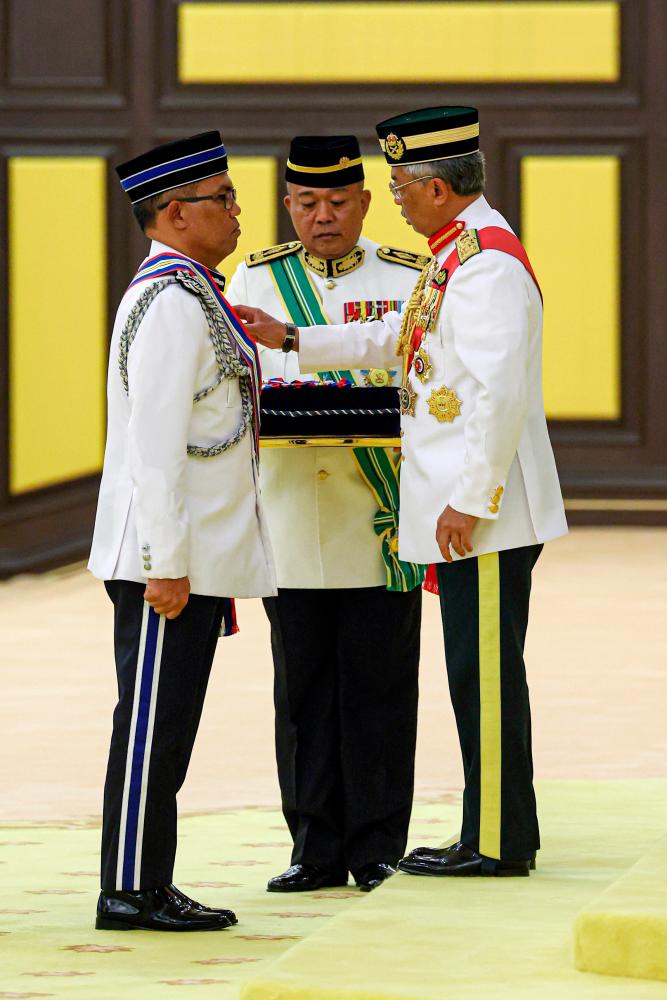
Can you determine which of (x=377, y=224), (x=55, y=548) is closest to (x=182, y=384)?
(x=55, y=548)

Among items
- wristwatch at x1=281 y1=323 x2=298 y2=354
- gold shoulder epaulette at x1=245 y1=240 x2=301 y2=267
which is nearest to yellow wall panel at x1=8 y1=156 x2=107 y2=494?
gold shoulder epaulette at x1=245 y1=240 x2=301 y2=267

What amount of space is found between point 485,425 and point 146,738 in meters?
0.63

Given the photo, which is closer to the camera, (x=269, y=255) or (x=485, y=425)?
(x=485, y=425)

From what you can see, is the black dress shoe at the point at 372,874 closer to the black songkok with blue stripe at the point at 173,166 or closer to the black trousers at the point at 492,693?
the black trousers at the point at 492,693

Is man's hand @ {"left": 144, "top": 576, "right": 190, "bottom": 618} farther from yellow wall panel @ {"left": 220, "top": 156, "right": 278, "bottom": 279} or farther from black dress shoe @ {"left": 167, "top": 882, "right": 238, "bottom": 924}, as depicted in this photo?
yellow wall panel @ {"left": 220, "top": 156, "right": 278, "bottom": 279}

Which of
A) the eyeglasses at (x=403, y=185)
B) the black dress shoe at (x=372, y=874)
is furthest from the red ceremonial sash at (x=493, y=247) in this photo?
the black dress shoe at (x=372, y=874)

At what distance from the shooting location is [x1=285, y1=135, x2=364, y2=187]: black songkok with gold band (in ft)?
9.79

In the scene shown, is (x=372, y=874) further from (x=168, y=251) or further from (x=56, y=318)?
(x=56, y=318)

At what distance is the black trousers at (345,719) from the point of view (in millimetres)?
2980

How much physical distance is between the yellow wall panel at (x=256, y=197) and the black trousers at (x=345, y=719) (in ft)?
17.2

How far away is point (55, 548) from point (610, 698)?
3.43 meters

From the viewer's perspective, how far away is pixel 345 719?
2.99m

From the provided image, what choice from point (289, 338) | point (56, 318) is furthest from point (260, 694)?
point (56, 318)

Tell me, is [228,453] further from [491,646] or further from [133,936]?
[133,936]
